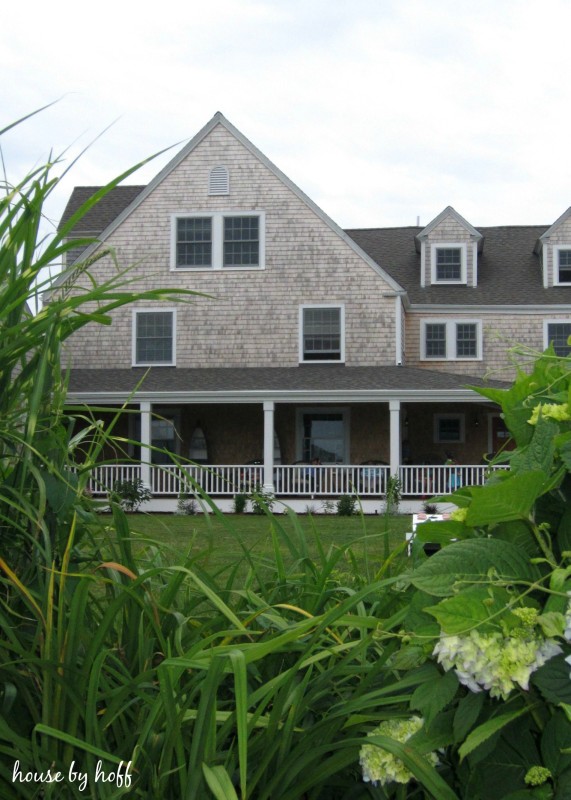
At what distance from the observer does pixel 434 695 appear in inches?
58.9

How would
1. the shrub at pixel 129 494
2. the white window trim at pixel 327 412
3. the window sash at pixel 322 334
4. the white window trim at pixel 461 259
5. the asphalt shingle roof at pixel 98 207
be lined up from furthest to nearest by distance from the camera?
the asphalt shingle roof at pixel 98 207
the white window trim at pixel 461 259
the white window trim at pixel 327 412
the window sash at pixel 322 334
the shrub at pixel 129 494

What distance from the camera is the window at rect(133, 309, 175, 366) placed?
936 inches

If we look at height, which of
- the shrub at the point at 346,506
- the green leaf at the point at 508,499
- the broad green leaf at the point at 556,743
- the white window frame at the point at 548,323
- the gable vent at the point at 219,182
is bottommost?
the shrub at the point at 346,506

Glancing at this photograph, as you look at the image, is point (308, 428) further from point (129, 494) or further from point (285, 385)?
point (129, 494)

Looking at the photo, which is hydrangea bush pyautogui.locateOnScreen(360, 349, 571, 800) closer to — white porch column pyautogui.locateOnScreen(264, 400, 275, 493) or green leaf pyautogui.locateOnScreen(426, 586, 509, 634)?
green leaf pyautogui.locateOnScreen(426, 586, 509, 634)

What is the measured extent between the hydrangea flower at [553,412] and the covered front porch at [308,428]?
1845 centimetres

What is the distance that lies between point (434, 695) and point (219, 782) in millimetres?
371

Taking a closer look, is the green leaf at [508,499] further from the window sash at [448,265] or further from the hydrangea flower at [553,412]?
the window sash at [448,265]

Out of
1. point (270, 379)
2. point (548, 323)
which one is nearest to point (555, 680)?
point (270, 379)

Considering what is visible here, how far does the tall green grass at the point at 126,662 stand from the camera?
156 centimetres

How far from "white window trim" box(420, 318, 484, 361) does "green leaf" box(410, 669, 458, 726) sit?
79.2 ft

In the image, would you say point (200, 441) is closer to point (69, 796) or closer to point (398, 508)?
point (398, 508)

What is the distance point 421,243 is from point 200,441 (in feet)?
27.8

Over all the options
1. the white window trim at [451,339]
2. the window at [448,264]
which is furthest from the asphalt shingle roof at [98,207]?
the white window trim at [451,339]
